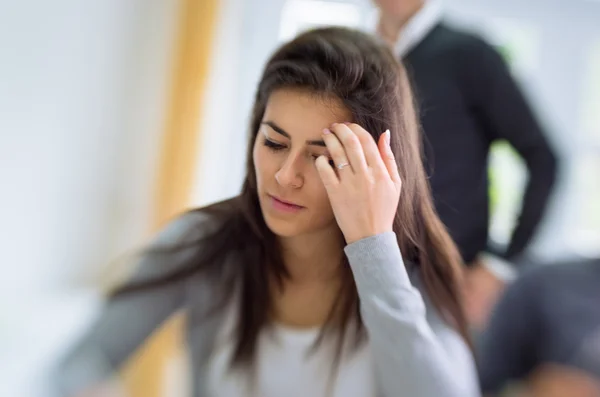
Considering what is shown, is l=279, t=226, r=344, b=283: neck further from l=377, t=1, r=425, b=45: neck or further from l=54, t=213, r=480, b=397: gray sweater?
l=377, t=1, r=425, b=45: neck

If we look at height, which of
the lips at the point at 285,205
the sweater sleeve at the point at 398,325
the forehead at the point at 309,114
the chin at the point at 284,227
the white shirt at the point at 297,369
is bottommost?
the white shirt at the point at 297,369

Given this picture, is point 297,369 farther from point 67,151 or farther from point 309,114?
point 67,151

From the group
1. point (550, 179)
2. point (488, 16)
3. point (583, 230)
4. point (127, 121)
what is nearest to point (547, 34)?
point (488, 16)

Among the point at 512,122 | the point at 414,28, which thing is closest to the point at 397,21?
the point at 414,28

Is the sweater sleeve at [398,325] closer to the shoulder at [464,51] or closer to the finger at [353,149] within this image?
the finger at [353,149]

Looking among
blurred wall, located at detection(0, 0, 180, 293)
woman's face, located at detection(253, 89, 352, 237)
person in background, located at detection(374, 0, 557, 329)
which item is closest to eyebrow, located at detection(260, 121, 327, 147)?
woman's face, located at detection(253, 89, 352, 237)

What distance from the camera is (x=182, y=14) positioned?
2.02 ft

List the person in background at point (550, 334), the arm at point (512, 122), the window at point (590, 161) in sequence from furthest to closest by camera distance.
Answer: the window at point (590, 161) < the arm at point (512, 122) < the person in background at point (550, 334)

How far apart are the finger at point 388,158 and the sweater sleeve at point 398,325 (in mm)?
42

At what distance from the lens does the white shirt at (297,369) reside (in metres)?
0.45

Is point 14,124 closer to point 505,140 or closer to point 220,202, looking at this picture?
point 220,202

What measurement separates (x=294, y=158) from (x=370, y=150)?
5cm

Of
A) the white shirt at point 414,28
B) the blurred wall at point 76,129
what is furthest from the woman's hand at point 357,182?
the blurred wall at point 76,129

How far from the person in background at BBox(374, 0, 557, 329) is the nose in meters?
0.12
